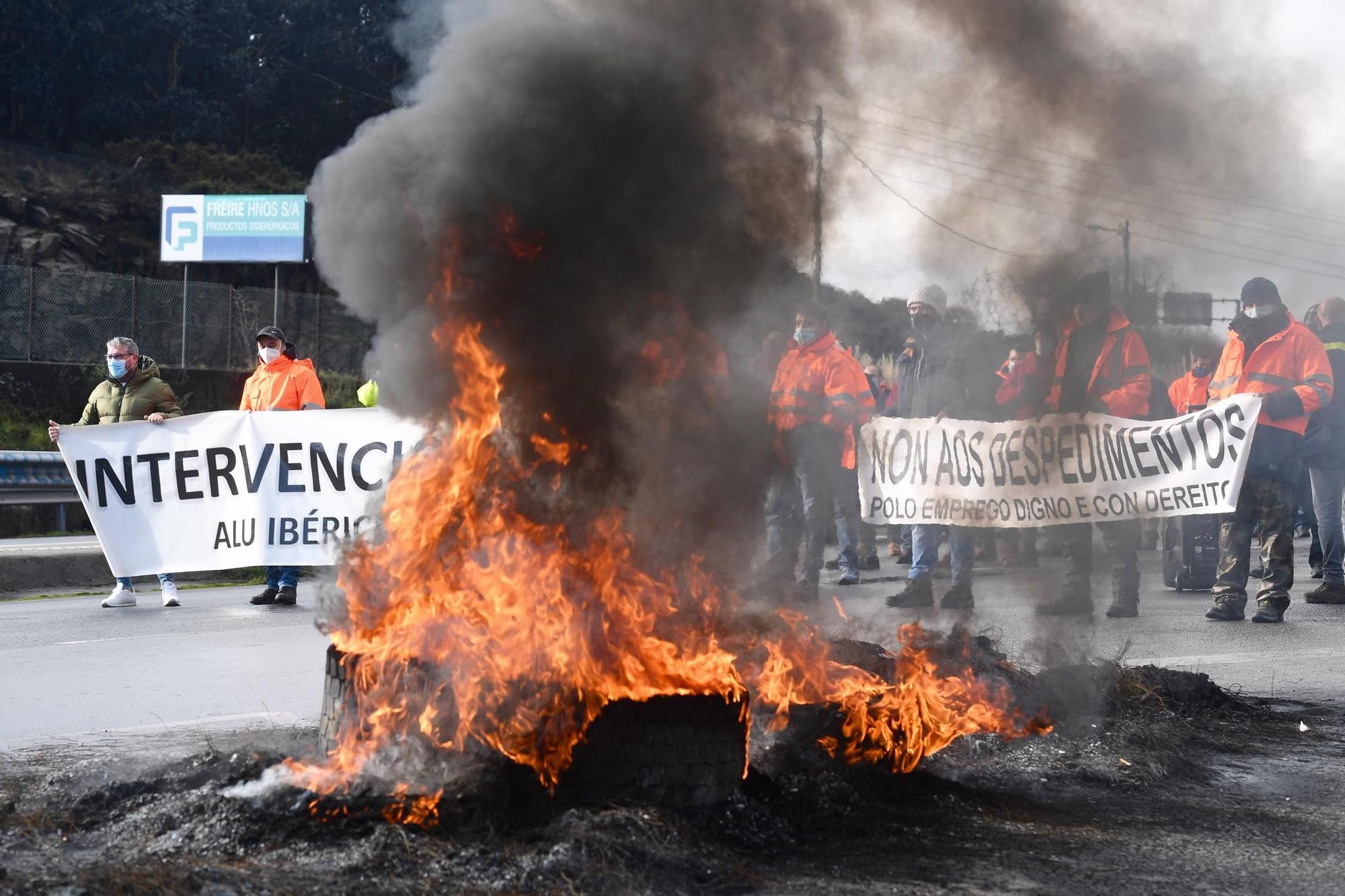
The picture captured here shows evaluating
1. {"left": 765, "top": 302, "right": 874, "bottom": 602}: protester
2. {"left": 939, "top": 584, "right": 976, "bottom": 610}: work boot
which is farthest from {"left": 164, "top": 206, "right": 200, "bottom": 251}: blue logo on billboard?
{"left": 939, "top": 584, "right": 976, "bottom": 610}: work boot

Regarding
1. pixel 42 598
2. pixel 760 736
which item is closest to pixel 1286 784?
pixel 760 736

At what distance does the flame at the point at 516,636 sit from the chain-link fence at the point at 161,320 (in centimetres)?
1882

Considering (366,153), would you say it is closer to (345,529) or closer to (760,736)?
(760,736)

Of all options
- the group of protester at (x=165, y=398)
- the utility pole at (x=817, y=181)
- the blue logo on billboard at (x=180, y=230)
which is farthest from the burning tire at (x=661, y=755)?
the blue logo on billboard at (x=180, y=230)

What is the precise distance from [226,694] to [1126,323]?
5.90m

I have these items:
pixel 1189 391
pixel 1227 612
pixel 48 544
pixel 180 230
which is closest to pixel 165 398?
pixel 48 544

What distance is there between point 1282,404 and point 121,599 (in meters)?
8.86

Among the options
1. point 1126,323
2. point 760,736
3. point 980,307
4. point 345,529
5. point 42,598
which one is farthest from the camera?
point 42,598

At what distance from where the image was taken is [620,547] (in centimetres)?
449

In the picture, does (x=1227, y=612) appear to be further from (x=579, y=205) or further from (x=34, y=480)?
(x=34, y=480)

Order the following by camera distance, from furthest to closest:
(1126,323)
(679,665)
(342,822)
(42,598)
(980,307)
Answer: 1. (42,598)
2. (1126,323)
3. (980,307)
4. (679,665)
5. (342,822)

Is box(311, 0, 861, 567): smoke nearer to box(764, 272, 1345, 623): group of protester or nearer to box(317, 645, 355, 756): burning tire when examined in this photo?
box(317, 645, 355, 756): burning tire

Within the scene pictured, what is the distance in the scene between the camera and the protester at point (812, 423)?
32.2ft

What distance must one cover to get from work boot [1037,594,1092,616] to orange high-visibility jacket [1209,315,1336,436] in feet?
6.50
